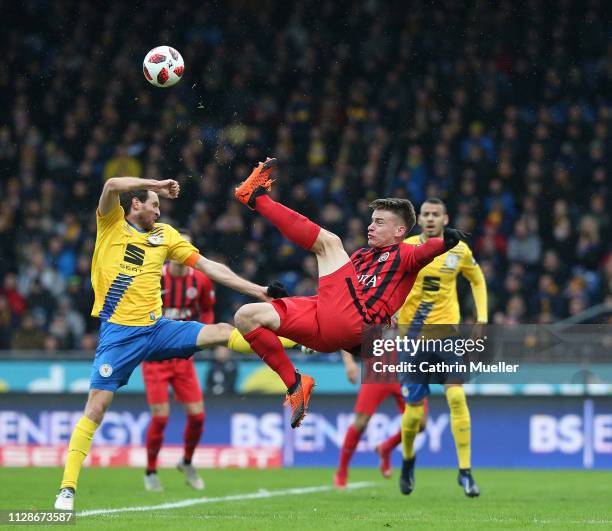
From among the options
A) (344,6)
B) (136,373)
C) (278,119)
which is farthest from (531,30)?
(136,373)

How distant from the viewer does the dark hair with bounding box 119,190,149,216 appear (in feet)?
31.8

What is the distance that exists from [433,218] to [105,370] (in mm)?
3539

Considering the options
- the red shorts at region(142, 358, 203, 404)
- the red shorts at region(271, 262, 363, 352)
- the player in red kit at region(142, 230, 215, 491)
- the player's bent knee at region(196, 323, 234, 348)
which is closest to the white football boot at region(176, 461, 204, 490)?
the player in red kit at region(142, 230, 215, 491)

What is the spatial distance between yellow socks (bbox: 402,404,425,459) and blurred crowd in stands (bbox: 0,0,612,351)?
5864mm

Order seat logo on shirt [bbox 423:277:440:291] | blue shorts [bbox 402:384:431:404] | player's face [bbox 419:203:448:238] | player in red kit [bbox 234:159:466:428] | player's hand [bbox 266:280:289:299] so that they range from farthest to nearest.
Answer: seat logo on shirt [bbox 423:277:440:291] < blue shorts [bbox 402:384:431:404] < player's face [bbox 419:203:448:238] < player's hand [bbox 266:280:289:299] < player in red kit [bbox 234:159:466:428]

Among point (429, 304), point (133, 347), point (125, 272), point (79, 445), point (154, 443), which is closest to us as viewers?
point (79, 445)

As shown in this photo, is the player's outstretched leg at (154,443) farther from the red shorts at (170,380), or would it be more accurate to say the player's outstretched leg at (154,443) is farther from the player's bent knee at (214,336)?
the player's bent knee at (214,336)

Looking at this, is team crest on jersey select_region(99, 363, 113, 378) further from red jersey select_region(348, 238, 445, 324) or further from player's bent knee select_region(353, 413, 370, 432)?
player's bent knee select_region(353, 413, 370, 432)

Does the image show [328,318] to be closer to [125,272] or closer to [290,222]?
[290,222]

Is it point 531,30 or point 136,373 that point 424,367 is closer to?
point 136,373

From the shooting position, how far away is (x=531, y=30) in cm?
2252

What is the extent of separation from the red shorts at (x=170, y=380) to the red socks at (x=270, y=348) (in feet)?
12.5

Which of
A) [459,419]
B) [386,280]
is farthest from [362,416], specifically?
[386,280]

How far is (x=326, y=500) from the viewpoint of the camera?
10.5 meters
